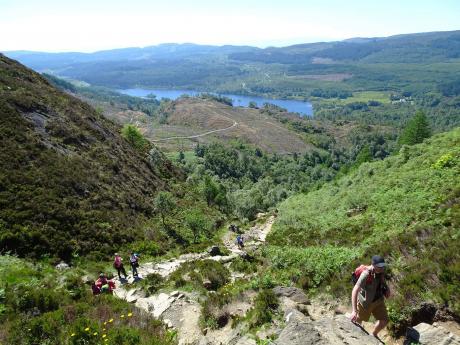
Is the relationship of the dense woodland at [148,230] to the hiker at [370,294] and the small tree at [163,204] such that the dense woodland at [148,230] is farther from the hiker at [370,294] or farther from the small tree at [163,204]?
the hiker at [370,294]

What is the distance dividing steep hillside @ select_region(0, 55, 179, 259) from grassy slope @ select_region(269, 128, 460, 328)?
13498mm

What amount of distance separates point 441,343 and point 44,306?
12.3 metres

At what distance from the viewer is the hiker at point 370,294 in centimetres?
911

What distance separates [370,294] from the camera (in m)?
9.16

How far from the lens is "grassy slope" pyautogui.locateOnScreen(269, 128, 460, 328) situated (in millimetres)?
10867

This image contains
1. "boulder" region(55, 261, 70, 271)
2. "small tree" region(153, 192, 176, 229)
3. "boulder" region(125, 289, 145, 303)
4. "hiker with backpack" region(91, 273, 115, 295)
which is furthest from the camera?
"small tree" region(153, 192, 176, 229)

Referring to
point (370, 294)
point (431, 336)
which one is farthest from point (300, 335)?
point (431, 336)

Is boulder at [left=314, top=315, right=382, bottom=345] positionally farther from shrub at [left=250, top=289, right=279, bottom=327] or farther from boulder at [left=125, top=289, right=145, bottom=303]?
boulder at [left=125, top=289, right=145, bottom=303]

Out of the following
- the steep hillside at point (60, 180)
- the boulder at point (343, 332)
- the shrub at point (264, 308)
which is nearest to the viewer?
the boulder at point (343, 332)

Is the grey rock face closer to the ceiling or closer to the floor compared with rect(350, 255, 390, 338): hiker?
closer to the floor

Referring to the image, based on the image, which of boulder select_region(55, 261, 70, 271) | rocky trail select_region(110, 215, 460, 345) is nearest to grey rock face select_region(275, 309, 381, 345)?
rocky trail select_region(110, 215, 460, 345)

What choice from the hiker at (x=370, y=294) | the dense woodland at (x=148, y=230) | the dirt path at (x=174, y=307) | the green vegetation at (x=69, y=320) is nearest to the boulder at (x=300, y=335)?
the hiker at (x=370, y=294)

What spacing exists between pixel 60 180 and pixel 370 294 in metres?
27.6

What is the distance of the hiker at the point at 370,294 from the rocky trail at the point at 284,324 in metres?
0.45
